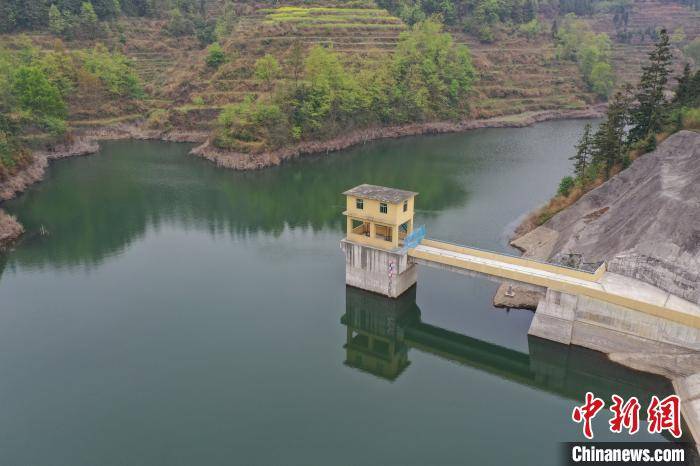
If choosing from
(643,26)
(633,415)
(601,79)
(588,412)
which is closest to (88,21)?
(601,79)

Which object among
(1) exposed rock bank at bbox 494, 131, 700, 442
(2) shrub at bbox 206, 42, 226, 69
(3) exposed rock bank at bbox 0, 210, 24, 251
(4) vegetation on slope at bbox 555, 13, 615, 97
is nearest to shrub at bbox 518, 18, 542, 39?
(4) vegetation on slope at bbox 555, 13, 615, 97

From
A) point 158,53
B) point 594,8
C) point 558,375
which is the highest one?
point 594,8

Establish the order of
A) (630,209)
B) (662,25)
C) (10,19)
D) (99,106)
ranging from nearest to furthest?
(630,209), (99,106), (10,19), (662,25)

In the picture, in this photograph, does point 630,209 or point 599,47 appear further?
point 599,47

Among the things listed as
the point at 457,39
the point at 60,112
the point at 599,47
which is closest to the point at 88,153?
the point at 60,112

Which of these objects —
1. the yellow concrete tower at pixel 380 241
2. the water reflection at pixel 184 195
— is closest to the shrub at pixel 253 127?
the water reflection at pixel 184 195

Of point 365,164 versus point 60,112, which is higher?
point 60,112

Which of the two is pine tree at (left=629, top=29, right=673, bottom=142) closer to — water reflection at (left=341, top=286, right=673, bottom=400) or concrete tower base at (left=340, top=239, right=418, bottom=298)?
water reflection at (left=341, top=286, right=673, bottom=400)

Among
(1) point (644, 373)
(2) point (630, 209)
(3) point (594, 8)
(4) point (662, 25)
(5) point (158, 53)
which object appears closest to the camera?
(1) point (644, 373)

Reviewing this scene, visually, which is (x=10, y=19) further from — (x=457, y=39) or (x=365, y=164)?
(x=457, y=39)
